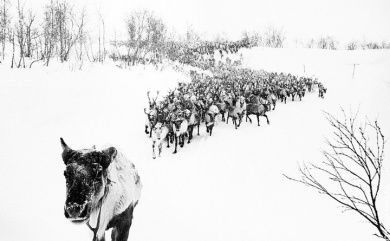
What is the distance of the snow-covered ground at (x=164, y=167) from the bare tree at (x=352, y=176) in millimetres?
493

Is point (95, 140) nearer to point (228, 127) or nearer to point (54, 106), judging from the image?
point (54, 106)

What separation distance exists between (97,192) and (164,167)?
7.30 metres

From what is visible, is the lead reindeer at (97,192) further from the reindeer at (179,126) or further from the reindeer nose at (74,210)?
the reindeer at (179,126)

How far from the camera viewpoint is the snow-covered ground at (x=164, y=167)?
6.10 meters

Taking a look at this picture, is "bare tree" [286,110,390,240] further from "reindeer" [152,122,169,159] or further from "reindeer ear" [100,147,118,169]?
"reindeer" [152,122,169,159]

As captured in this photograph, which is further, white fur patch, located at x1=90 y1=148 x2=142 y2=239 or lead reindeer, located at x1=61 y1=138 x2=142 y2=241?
white fur patch, located at x1=90 y1=148 x2=142 y2=239

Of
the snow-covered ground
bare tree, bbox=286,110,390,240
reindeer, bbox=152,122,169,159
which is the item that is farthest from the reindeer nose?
reindeer, bbox=152,122,169,159

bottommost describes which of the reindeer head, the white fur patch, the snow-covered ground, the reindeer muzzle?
the snow-covered ground

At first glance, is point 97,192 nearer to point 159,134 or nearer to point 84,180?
point 84,180

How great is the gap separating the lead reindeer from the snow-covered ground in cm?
237

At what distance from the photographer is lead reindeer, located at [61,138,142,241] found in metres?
2.39

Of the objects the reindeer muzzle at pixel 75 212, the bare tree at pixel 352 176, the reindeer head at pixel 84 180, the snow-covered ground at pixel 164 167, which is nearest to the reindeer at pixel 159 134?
the snow-covered ground at pixel 164 167

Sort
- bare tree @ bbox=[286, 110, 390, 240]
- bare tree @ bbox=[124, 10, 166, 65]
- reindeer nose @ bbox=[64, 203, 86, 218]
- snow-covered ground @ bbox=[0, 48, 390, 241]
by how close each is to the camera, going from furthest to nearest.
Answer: bare tree @ bbox=[124, 10, 166, 65]
snow-covered ground @ bbox=[0, 48, 390, 241]
bare tree @ bbox=[286, 110, 390, 240]
reindeer nose @ bbox=[64, 203, 86, 218]

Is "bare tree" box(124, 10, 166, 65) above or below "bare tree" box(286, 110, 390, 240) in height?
above
